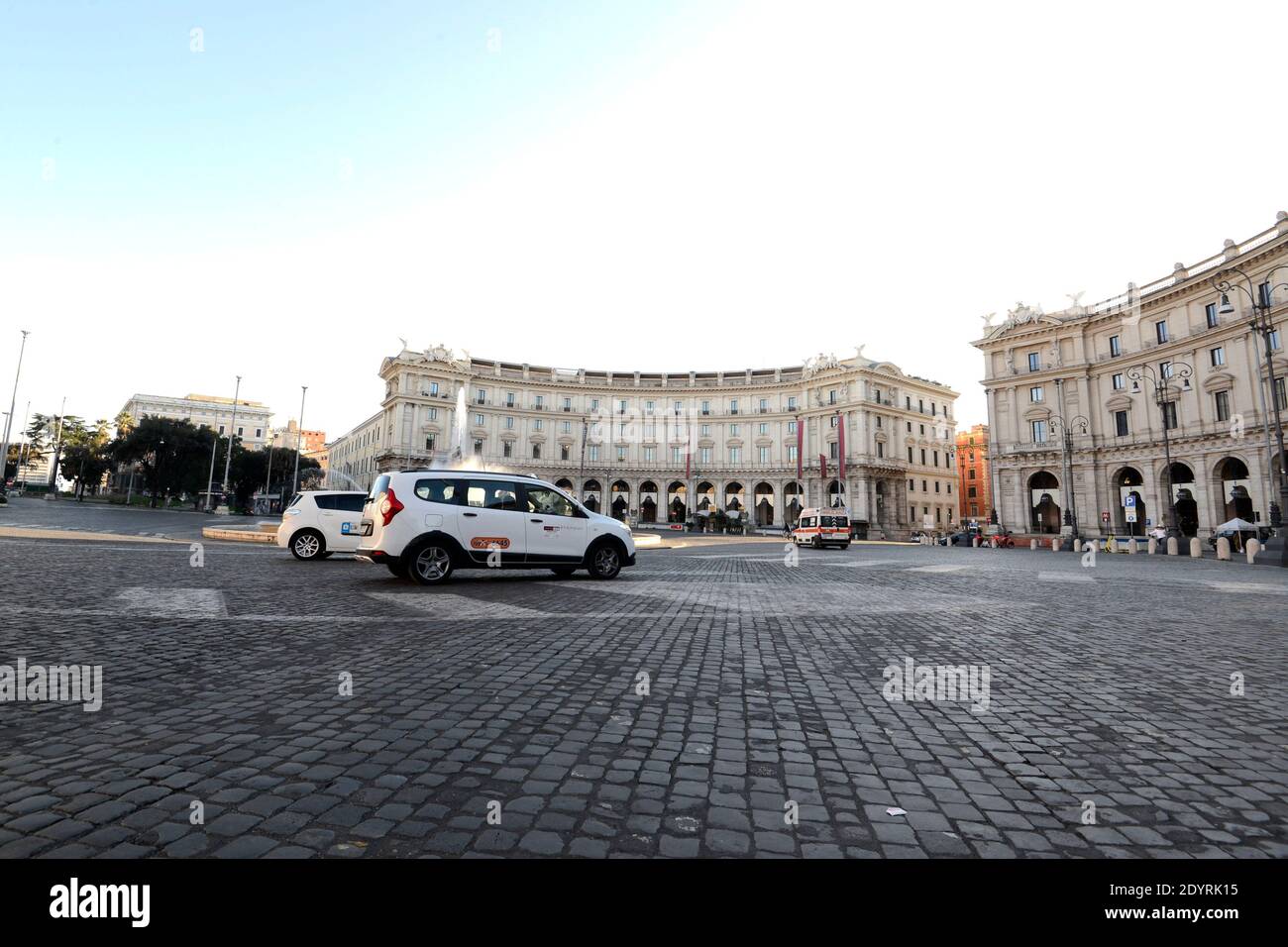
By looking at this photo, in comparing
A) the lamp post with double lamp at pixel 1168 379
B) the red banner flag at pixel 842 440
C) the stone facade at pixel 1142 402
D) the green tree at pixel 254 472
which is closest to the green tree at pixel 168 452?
the green tree at pixel 254 472

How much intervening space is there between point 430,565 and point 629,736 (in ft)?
24.2

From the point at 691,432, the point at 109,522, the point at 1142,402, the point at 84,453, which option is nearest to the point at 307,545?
the point at 109,522

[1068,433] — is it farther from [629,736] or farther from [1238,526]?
[629,736]

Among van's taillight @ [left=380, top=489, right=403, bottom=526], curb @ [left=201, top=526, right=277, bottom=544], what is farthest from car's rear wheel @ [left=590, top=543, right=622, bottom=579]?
curb @ [left=201, top=526, right=277, bottom=544]

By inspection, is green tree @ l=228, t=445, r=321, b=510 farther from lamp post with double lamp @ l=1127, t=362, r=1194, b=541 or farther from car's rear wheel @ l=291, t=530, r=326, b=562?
lamp post with double lamp @ l=1127, t=362, r=1194, b=541

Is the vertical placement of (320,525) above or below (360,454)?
below

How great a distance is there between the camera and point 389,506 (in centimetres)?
955

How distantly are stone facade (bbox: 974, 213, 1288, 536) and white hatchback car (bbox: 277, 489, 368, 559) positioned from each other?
1485 inches

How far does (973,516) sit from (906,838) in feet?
353
